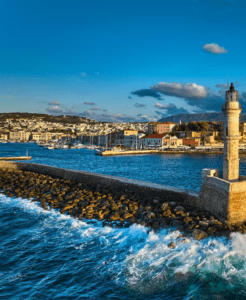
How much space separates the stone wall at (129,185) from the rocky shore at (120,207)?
0.24 metres

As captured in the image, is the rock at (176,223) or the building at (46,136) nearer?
the rock at (176,223)

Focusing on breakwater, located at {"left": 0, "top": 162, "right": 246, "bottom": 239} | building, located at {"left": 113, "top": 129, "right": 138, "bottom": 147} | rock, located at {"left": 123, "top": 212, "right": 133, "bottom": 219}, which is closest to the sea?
breakwater, located at {"left": 0, "top": 162, "right": 246, "bottom": 239}

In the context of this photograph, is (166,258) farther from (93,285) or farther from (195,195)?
(195,195)

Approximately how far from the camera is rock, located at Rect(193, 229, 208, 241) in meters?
7.10

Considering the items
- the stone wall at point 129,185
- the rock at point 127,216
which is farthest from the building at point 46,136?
the rock at point 127,216

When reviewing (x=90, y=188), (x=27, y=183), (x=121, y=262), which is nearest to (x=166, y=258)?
(x=121, y=262)

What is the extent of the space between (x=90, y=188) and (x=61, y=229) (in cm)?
524

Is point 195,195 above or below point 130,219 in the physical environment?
above

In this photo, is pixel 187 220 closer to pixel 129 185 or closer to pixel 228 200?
pixel 228 200

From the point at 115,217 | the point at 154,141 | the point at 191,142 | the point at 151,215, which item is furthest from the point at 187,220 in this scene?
the point at 191,142

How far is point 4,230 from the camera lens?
884 centimetres

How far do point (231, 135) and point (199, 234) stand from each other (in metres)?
3.56

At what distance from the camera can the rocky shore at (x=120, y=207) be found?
7648mm

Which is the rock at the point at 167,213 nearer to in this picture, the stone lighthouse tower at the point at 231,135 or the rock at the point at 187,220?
the rock at the point at 187,220
